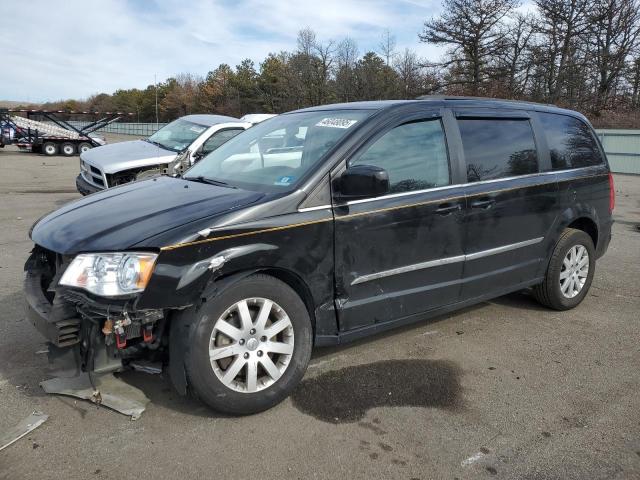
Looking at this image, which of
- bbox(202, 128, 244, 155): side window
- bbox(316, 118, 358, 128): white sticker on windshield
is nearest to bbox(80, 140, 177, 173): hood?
bbox(202, 128, 244, 155): side window

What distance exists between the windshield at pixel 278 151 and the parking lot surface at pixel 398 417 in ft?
4.52

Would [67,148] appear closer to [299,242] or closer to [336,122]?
[336,122]

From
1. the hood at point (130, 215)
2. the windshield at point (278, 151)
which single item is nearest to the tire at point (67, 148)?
the windshield at point (278, 151)

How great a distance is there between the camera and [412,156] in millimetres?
3865

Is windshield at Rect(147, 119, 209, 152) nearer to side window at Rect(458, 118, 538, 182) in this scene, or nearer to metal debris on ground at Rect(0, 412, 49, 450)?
side window at Rect(458, 118, 538, 182)

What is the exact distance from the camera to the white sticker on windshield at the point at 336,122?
3.77m

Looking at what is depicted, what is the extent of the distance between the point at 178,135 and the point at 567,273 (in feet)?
23.1

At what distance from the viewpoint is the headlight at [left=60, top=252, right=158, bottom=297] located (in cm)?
282

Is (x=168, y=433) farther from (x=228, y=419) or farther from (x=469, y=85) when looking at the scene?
(x=469, y=85)

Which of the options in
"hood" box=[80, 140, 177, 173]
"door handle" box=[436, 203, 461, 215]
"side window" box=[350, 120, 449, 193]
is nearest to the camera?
"side window" box=[350, 120, 449, 193]

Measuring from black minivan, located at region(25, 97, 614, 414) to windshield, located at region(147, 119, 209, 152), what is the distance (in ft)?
16.3

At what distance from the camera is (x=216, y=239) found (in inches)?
117

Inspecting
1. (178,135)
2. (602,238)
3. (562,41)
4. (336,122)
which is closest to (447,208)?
(336,122)

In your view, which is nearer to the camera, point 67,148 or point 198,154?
point 198,154
